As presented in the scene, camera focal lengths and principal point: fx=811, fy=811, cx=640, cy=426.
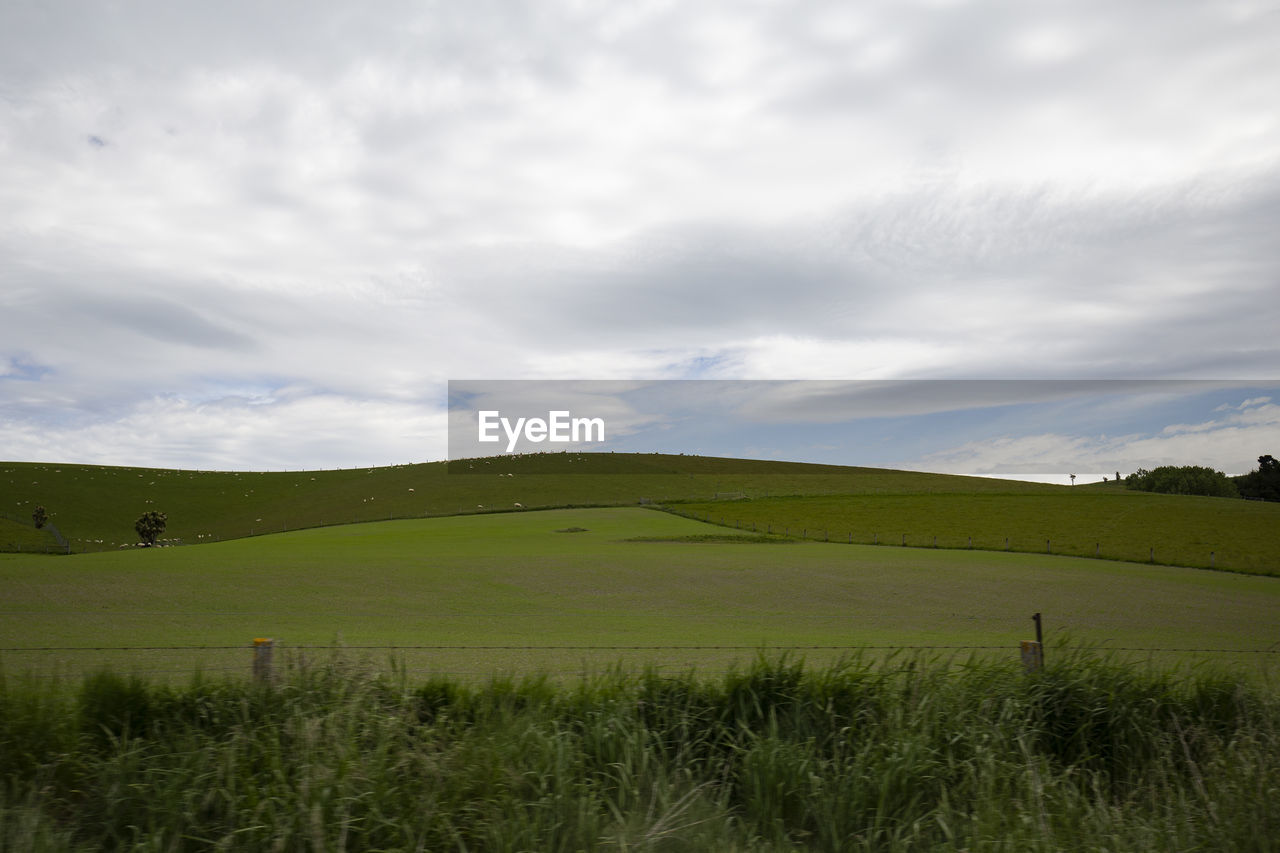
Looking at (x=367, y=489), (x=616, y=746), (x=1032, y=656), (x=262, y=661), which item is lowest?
(x=616, y=746)

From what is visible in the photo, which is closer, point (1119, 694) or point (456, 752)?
point (456, 752)

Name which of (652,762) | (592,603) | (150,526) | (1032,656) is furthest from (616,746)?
(150,526)

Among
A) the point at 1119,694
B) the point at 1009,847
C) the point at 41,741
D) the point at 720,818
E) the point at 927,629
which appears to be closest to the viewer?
the point at 1009,847

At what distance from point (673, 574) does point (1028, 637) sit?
1342 cm

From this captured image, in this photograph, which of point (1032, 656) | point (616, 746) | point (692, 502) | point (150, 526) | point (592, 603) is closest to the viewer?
point (616, 746)

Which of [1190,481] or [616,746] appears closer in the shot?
[616,746]

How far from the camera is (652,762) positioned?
577cm

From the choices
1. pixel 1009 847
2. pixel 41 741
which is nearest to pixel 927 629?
pixel 1009 847

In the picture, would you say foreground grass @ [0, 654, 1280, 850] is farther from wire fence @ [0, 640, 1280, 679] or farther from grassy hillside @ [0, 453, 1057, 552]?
grassy hillside @ [0, 453, 1057, 552]

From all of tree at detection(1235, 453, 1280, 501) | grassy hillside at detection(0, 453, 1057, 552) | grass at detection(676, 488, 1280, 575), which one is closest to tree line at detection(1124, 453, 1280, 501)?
tree at detection(1235, 453, 1280, 501)

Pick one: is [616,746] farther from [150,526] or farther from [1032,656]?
[150,526]

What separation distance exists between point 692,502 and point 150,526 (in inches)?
1659

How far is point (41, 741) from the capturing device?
5.55m

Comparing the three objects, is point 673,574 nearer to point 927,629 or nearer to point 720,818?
point 927,629
